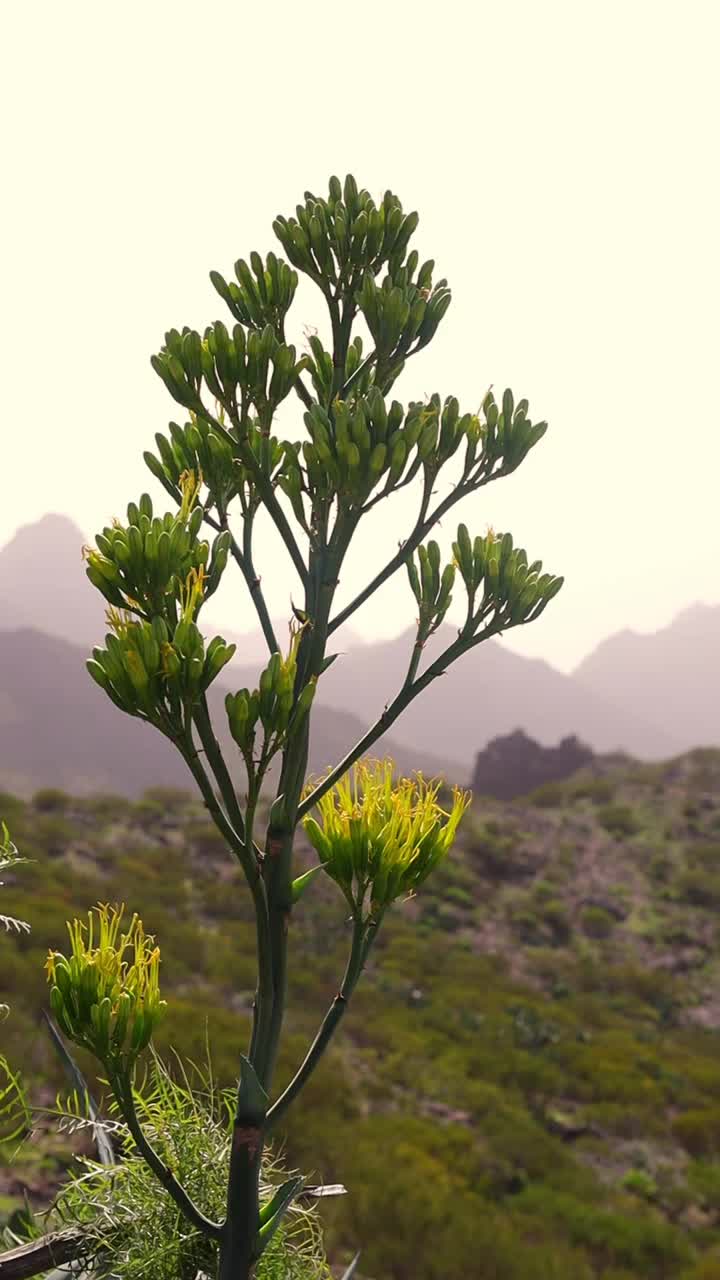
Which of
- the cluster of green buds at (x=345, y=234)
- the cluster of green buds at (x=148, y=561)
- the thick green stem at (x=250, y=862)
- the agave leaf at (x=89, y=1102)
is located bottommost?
the agave leaf at (x=89, y=1102)

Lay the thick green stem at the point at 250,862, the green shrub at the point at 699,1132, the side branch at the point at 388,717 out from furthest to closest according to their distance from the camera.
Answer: the green shrub at the point at 699,1132 → the side branch at the point at 388,717 → the thick green stem at the point at 250,862

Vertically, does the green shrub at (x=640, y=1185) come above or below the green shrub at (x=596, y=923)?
below

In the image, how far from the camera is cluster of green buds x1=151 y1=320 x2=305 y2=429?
2.31m

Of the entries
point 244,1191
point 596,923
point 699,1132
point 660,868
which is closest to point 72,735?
point 660,868

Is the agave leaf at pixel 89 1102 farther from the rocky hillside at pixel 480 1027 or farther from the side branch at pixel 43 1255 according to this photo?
the rocky hillside at pixel 480 1027

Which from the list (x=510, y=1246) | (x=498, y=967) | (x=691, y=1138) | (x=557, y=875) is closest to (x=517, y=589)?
(x=510, y=1246)

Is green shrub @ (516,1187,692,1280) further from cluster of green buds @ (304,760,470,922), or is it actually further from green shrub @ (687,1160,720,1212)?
cluster of green buds @ (304,760,470,922)

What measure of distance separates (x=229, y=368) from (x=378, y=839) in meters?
1.40

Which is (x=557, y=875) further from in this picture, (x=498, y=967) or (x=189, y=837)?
(x=189, y=837)

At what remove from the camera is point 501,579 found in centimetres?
242

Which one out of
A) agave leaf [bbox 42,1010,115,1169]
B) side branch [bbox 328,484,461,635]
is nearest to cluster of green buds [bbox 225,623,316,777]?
side branch [bbox 328,484,461,635]

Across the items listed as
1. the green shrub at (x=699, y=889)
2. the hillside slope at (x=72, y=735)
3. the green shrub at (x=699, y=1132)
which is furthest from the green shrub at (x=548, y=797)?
the hillside slope at (x=72, y=735)

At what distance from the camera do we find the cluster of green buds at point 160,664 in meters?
1.86

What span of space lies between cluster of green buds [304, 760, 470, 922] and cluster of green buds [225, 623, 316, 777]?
253mm
